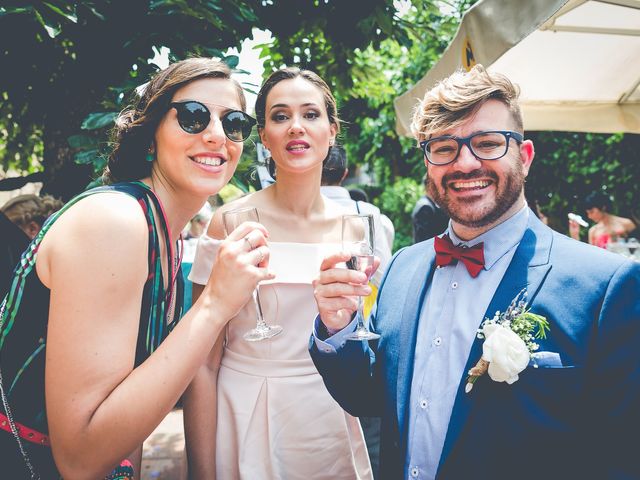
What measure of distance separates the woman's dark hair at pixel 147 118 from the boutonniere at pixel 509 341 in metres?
1.42

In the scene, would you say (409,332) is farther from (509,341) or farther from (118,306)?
(118,306)

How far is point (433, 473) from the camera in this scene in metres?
1.63

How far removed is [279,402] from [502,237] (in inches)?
54.8


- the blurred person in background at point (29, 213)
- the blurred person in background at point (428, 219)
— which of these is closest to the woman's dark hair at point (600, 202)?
the blurred person in background at point (428, 219)

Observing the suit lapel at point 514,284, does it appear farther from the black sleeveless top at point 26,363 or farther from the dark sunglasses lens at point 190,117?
the dark sunglasses lens at point 190,117

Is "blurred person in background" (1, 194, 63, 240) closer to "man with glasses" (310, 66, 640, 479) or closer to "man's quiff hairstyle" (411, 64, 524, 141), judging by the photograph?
"man with glasses" (310, 66, 640, 479)

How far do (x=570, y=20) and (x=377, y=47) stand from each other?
1.66m

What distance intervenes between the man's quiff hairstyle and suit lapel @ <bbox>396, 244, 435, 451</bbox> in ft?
1.80

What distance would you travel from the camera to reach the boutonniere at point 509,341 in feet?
4.64

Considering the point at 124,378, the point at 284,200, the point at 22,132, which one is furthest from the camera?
the point at 22,132

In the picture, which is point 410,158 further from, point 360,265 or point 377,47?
point 360,265

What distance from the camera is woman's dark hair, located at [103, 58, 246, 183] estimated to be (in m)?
1.86

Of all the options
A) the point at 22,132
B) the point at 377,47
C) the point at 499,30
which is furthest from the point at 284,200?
the point at 22,132

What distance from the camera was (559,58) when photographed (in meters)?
4.37
